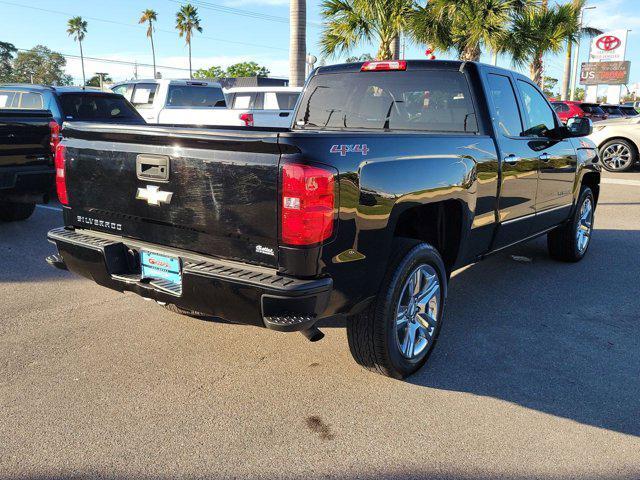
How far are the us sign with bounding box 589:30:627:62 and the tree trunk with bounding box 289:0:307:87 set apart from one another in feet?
162

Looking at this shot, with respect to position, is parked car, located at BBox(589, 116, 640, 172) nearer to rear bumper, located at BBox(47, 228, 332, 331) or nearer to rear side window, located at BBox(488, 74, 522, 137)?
rear side window, located at BBox(488, 74, 522, 137)

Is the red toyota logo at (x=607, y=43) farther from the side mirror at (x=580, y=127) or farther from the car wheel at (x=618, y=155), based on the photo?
the side mirror at (x=580, y=127)

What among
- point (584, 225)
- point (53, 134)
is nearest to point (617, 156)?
point (584, 225)

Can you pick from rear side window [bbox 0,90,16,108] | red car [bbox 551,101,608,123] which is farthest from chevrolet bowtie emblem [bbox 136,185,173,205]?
red car [bbox 551,101,608,123]

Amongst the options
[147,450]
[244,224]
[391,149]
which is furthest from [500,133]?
[147,450]

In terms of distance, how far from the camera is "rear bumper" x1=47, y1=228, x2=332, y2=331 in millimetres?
2701

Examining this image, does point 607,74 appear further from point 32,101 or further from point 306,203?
point 306,203

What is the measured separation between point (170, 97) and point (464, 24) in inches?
365

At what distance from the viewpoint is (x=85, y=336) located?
4.05 metres

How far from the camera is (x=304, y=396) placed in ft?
10.7

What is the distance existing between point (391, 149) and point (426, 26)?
1608 cm

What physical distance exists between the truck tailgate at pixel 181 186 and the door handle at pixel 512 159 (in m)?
2.23

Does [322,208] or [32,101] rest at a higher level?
[32,101]

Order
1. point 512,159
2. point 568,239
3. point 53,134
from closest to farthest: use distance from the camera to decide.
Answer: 1. point 512,159
2. point 568,239
3. point 53,134
